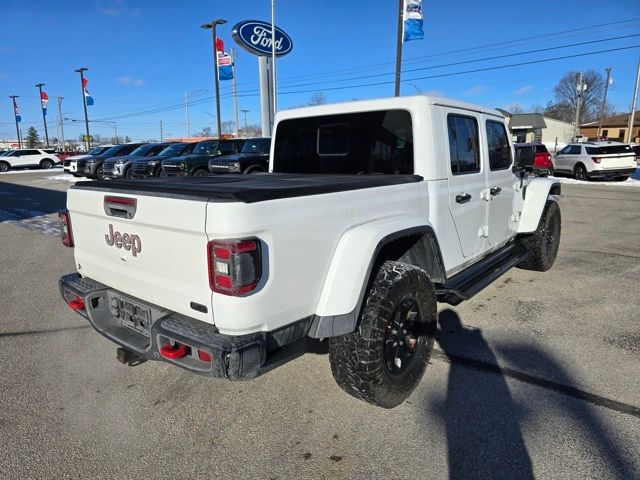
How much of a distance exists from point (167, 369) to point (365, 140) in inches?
95.9

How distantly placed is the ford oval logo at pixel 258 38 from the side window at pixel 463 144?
68.0ft

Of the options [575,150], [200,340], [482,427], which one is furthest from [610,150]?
[200,340]

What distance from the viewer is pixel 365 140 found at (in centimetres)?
387

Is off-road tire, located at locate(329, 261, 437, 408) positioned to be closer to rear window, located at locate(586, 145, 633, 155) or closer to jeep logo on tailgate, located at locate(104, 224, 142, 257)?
jeep logo on tailgate, located at locate(104, 224, 142, 257)

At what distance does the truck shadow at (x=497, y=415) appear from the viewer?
2375 mm

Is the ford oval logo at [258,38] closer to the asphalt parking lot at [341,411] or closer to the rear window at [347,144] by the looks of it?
the rear window at [347,144]

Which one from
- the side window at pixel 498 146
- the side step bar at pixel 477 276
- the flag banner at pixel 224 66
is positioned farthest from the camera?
the flag banner at pixel 224 66

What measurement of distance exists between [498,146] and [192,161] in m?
12.9

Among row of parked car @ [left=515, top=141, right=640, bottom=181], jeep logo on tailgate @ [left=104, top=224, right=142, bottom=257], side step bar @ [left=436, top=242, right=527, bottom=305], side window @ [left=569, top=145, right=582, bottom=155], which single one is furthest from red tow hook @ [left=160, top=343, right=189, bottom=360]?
side window @ [left=569, top=145, right=582, bottom=155]

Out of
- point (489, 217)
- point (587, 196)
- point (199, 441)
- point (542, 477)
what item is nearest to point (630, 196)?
point (587, 196)

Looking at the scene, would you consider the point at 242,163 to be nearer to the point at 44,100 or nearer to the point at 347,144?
the point at 347,144

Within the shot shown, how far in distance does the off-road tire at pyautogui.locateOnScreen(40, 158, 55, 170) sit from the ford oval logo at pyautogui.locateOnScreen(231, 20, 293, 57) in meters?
21.7

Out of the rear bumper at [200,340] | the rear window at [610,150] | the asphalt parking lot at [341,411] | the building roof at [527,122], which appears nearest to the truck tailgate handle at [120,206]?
the rear bumper at [200,340]

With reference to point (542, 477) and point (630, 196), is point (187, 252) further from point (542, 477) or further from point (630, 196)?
point (630, 196)
